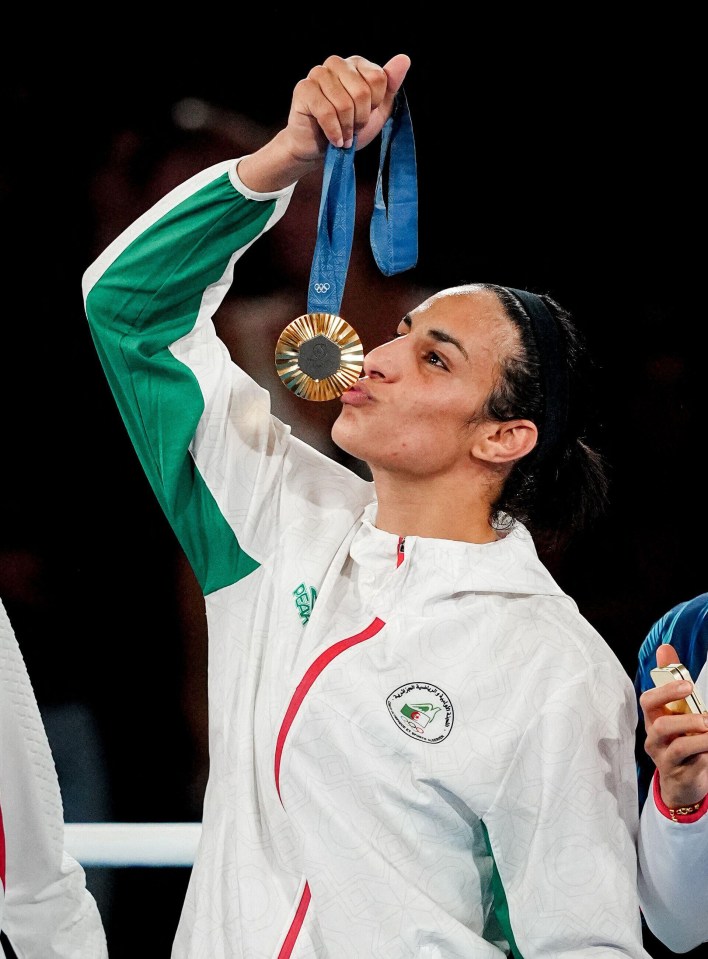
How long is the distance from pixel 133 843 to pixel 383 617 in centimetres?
114

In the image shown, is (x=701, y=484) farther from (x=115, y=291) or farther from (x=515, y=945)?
(x=115, y=291)

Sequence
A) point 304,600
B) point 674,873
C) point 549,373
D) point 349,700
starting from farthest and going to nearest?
point 549,373
point 304,600
point 349,700
point 674,873

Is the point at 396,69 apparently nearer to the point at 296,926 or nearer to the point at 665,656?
the point at 665,656

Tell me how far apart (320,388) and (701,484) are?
42.1 inches

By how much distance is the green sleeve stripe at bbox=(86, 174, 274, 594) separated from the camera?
1.40 meters

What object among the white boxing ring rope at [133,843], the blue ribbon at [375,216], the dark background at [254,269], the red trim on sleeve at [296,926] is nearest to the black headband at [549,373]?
the blue ribbon at [375,216]

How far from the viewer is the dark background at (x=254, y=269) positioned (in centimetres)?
205

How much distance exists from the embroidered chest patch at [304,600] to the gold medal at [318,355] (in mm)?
272

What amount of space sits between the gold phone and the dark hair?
44 cm

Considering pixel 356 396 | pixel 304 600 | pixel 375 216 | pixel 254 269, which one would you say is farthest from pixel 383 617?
pixel 254 269

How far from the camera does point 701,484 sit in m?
2.07

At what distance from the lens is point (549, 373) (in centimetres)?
151

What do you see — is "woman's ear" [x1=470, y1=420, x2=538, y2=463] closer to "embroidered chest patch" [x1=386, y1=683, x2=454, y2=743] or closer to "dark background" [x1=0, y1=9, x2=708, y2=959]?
"embroidered chest patch" [x1=386, y1=683, x2=454, y2=743]

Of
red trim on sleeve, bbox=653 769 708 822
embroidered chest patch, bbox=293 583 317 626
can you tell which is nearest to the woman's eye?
embroidered chest patch, bbox=293 583 317 626
